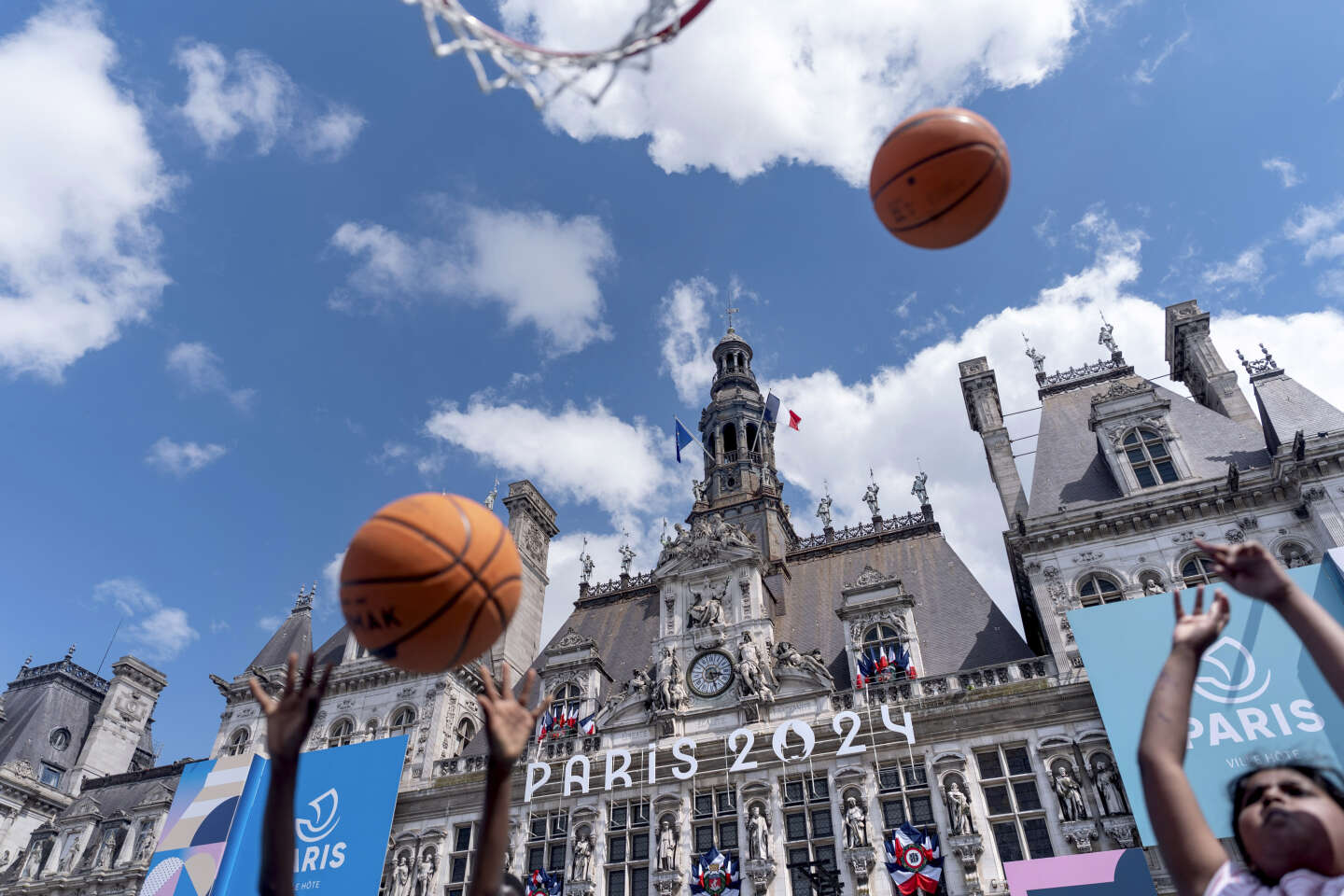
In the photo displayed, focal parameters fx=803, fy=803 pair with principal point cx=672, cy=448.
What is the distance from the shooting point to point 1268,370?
2491 centimetres

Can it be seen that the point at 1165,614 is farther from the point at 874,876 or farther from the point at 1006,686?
the point at 874,876

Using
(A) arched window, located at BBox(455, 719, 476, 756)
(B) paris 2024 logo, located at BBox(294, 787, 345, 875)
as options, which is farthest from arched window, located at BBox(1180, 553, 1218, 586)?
(B) paris 2024 logo, located at BBox(294, 787, 345, 875)

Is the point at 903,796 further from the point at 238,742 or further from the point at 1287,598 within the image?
the point at 238,742

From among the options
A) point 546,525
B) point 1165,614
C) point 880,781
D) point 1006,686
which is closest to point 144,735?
point 546,525

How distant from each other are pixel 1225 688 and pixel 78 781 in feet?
155

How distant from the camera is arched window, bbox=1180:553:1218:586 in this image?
A: 21.2 m

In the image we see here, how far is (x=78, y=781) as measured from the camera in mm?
38750

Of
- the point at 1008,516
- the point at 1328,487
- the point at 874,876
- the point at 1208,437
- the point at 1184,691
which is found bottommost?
the point at 1184,691

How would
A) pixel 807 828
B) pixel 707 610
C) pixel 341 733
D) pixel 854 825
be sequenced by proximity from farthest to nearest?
1. pixel 341 733
2. pixel 707 610
3. pixel 807 828
4. pixel 854 825

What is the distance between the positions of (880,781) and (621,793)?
736 cm

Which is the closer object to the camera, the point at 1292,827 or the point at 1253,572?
the point at 1292,827

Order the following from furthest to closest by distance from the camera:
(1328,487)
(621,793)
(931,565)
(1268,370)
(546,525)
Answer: (546,525), (931,565), (1268,370), (621,793), (1328,487)

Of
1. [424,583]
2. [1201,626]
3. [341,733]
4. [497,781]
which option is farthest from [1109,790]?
[341,733]

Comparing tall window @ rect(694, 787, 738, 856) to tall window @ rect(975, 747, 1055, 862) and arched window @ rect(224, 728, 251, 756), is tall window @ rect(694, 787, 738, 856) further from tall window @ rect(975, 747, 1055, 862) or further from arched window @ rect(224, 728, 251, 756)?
arched window @ rect(224, 728, 251, 756)
